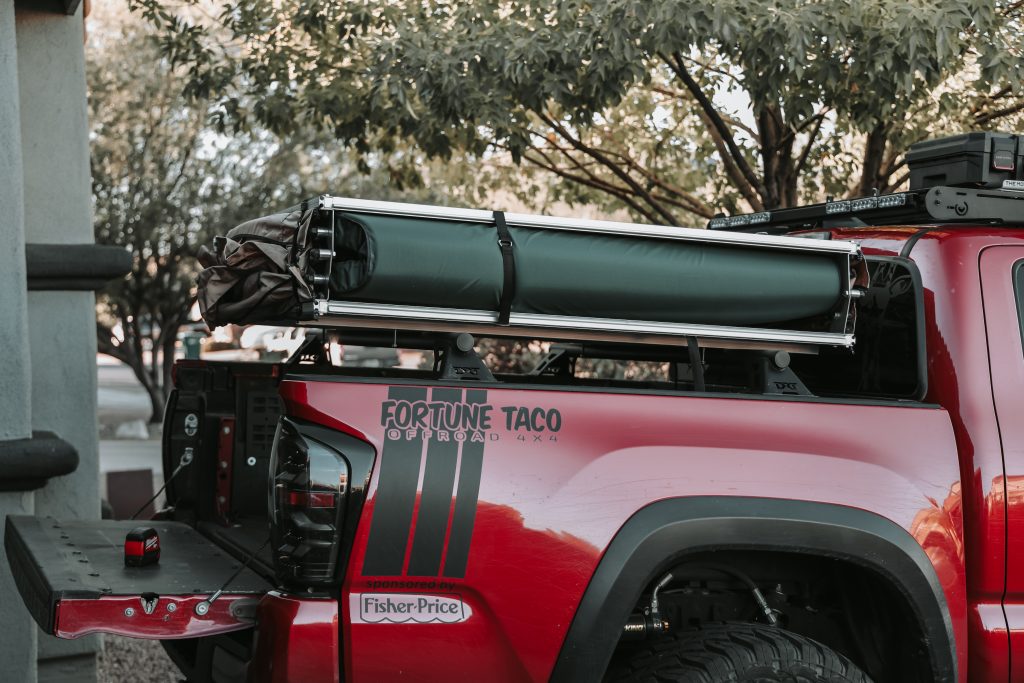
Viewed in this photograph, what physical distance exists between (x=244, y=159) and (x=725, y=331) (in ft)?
57.2

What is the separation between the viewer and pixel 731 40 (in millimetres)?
5504

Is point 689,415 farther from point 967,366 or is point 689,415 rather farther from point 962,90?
point 962,90

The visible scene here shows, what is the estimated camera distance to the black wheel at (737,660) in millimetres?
2916

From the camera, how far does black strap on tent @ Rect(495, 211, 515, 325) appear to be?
287 centimetres

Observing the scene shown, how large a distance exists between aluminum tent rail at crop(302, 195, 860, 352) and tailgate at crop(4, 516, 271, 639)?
0.78m

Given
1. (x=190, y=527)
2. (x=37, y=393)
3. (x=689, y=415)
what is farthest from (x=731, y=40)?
(x=37, y=393)

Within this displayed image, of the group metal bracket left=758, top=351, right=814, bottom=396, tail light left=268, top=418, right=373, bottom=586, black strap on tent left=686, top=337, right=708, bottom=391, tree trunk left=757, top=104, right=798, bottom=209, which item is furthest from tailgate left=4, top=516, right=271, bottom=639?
tree trunk left=757, top=104, right=798, bottom=209

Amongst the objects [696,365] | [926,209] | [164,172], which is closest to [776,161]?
[926,209]

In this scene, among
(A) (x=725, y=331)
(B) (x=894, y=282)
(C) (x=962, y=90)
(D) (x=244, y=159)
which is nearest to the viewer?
(A) (x=725, y=331)

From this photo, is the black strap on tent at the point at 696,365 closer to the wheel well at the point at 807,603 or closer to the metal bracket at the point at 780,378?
the metal bracket at the point at 780,378

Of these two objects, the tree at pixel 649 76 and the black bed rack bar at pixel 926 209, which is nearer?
the black bed rack bar at pixel 926 209

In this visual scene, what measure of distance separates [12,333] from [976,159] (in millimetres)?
3757

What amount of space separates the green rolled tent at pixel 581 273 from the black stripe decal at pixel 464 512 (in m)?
0.42

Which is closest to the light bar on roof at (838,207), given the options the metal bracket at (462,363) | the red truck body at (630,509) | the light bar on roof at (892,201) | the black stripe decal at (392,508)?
the light bar on roof at (892,201)
